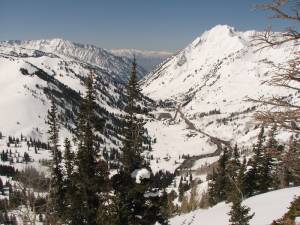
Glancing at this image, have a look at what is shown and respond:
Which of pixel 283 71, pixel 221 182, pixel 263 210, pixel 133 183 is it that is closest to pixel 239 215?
pixel 263 210

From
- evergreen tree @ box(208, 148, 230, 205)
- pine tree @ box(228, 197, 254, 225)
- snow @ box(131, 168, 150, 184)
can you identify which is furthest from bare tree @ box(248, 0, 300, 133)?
evergreen tree @ box(208, 148, 230, 205)

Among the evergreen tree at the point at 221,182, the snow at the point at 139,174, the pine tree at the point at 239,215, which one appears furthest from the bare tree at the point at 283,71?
the evergreen tree at the point at 221,182

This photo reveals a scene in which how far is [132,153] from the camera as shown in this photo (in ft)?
101

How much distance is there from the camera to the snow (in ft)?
96.5

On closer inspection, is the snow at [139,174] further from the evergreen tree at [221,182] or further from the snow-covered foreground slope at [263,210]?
the evergreen tree at [221,182]

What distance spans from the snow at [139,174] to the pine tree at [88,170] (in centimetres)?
467

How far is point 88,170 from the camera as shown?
114 feet

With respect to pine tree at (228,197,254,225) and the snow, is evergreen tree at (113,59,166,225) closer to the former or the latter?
the snow

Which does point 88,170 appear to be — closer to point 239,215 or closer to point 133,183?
point 133,183

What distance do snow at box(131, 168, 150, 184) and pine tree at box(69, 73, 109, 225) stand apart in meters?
4.67

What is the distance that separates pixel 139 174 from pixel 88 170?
285 inches

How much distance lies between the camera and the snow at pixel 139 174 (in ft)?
96.5

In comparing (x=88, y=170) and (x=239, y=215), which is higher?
(x=88, y=170)

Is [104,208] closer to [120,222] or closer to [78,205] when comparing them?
[120,222]
